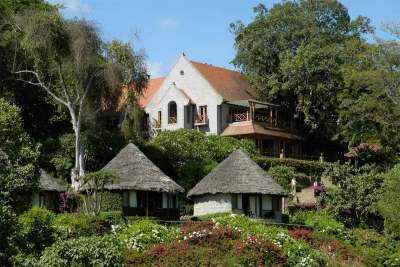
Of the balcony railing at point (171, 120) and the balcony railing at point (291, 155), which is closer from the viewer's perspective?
the balcony railing at point (291, 155)

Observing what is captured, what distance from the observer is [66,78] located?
5575 centimetres

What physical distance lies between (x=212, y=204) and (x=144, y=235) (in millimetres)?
13223

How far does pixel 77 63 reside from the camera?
174 ft

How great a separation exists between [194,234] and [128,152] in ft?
51.2

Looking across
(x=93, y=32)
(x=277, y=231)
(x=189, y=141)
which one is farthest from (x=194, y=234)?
(x=189, y=141)

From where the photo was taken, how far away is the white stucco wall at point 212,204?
49.2 metres

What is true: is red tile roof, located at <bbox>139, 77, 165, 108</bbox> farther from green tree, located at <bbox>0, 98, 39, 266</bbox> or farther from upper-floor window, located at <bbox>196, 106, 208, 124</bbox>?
green tree, located at <bbox>0, 98, 39, 266</bbox>

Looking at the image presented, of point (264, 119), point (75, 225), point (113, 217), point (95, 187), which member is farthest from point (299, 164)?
point (75, 225)

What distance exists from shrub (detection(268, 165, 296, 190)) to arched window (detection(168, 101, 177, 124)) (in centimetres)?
1317

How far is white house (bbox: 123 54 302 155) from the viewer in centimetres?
6994

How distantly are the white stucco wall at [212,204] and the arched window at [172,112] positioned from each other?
70.4 feet

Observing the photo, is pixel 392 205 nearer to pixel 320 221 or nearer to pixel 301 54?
pixel 320 221

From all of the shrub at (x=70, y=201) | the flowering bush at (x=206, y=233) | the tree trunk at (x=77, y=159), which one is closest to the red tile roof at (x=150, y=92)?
the tree trunk at (x=77, y=159)

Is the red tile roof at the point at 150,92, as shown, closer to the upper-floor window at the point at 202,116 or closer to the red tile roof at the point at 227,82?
the upper-floor window at the point at 202,116
